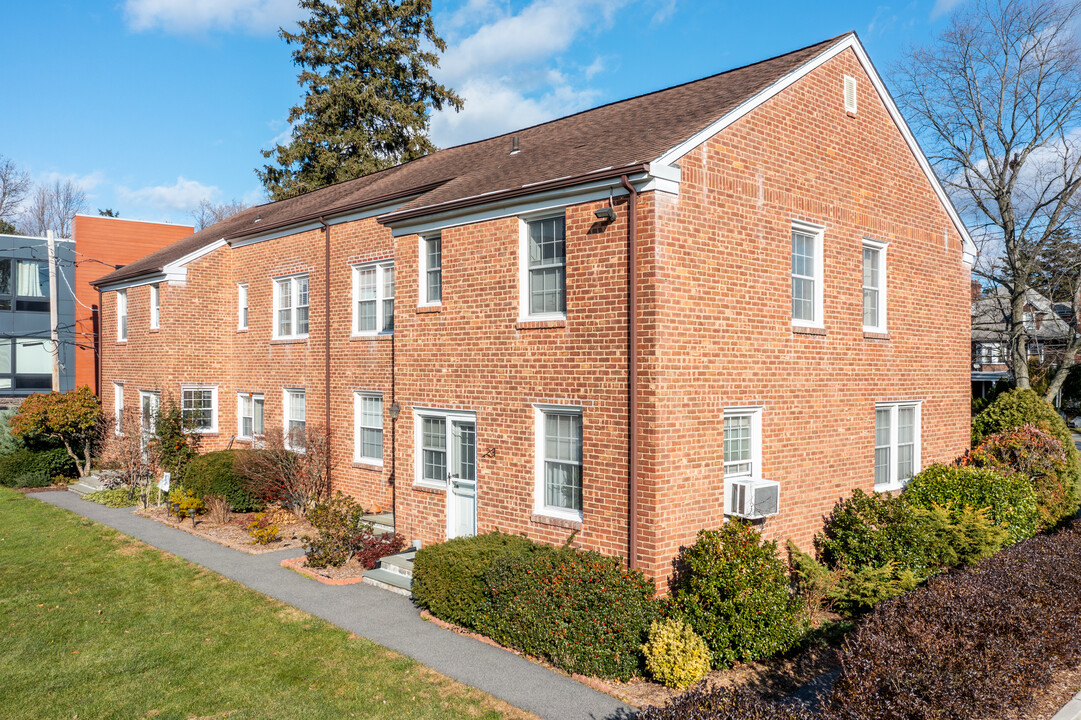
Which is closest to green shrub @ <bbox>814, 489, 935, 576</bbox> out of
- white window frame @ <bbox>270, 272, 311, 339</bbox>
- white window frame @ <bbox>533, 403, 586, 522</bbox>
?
white window frame @ <bbox>533, 403, 586, 522</bbox>

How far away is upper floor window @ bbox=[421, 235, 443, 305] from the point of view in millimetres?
12844

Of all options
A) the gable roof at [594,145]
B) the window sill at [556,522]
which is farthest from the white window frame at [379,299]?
the window sill at [556,522]

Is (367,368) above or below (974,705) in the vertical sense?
above

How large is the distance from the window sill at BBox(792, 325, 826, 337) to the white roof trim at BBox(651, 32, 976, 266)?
328cm

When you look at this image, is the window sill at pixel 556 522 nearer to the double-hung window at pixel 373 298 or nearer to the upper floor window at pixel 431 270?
the upper floor window at pixel 431 270

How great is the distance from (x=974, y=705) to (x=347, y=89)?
114 feet

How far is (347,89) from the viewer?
3472 cm

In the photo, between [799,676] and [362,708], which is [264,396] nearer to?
[362,708]

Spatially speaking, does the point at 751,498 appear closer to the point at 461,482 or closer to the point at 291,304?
the point at 461,482

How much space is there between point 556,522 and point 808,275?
5754 millimetres

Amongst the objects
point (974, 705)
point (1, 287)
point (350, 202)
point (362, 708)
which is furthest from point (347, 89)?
point (974, 705)

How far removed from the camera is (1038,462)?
14.8m

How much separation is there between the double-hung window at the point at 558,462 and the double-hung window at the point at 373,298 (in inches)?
242

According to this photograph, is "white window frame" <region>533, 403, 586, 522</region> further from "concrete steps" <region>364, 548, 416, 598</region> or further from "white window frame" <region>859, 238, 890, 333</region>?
"white window frame" <region>859, 238, 890, 333</region>
